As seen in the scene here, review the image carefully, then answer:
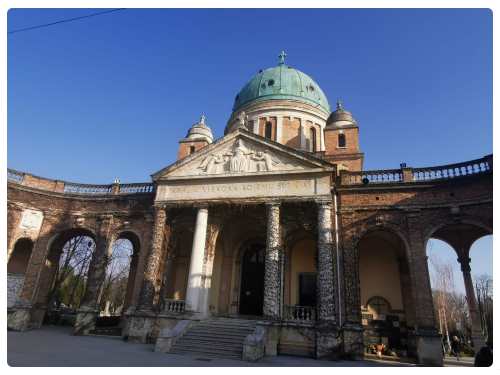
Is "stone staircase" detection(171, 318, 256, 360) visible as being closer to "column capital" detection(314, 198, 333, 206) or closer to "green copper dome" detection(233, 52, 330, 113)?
"column capital" detection(314, 198, 333, 206)

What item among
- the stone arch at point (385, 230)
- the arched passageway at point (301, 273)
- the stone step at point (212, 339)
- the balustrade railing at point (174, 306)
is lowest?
the stone step at point (212, 339)

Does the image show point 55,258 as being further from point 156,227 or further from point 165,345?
point 165,345

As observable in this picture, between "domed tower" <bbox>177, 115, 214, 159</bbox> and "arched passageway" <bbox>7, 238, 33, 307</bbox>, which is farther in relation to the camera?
"domed tower" <bbox>177, 115, 214, 159</bbox>

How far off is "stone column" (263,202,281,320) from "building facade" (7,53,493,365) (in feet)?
0.18

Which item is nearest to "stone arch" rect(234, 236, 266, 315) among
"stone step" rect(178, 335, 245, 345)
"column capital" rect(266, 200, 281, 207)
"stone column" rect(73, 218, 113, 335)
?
"column capital" rect(266, 200, 281, 207)

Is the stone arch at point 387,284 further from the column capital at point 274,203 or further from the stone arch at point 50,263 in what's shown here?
the stone arch at point 50,263

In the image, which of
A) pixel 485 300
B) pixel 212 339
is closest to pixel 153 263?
pixel 212 339

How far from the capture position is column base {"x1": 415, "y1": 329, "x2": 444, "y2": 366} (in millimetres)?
13812

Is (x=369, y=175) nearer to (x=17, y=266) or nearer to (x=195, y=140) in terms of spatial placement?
(x=195, y=140)

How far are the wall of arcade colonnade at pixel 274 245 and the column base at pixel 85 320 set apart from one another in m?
0.05

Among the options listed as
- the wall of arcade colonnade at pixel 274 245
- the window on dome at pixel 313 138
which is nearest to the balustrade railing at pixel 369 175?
the wall of arcade colonnade at pixel 274 245

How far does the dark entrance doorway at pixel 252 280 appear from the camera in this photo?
19625mm

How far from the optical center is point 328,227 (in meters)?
15.8
